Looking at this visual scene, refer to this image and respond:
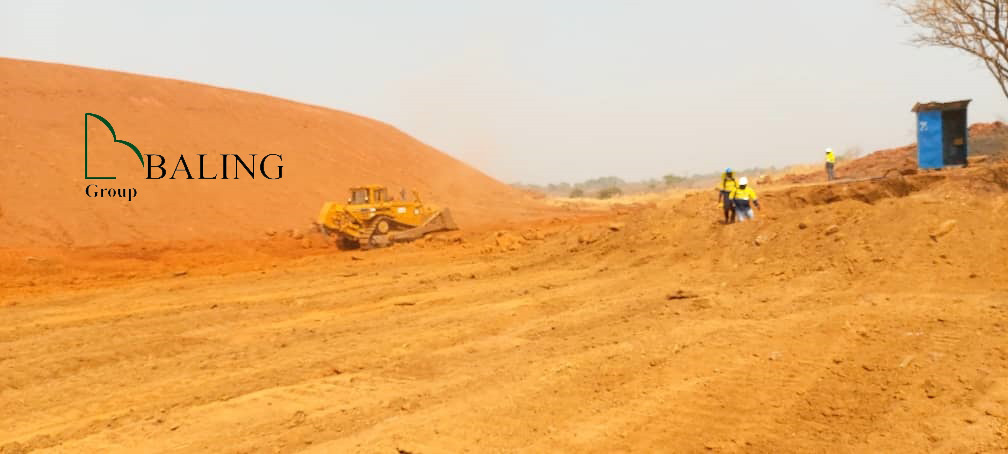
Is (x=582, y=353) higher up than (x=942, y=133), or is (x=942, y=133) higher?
(x=942, y=133)

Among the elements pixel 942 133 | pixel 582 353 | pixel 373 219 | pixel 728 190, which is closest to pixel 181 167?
pixel 373 219

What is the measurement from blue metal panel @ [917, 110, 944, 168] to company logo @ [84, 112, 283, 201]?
80.6 feet

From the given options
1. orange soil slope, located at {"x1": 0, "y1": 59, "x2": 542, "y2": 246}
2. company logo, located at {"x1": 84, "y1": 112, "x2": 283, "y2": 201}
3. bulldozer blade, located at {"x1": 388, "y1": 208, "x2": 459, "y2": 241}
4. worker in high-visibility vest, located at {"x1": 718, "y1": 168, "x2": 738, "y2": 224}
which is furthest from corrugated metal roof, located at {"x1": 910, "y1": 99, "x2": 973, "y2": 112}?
company logo, located at {"x1": 84, "y1": 112, "x2": 283, "y2": 201}

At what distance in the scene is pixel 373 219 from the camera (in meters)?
20.9

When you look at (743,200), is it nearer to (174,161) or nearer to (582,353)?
(582,353)

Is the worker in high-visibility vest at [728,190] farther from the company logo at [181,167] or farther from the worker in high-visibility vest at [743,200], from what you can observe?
the company logo at [181,167]

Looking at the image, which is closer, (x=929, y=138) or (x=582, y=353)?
(x=582, y=353)

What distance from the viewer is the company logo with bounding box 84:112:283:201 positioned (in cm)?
2776

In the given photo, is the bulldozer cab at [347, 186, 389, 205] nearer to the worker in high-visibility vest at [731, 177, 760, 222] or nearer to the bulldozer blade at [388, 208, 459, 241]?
the bulldozer blade at [388, 208, 459, 241]

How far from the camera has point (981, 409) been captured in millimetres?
5578

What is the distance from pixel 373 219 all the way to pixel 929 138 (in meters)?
16.5

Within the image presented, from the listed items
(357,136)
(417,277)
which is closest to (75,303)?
(417,277)

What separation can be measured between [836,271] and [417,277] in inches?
281

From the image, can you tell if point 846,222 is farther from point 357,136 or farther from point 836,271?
point 357,136
